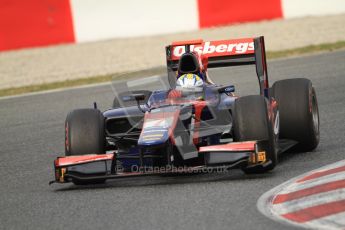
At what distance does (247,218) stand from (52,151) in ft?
15.1

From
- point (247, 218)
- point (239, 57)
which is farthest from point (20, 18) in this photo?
point (247, 218)

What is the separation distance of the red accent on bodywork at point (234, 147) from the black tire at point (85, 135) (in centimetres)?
104

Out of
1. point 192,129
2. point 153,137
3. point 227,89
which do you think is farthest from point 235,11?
point 153,137

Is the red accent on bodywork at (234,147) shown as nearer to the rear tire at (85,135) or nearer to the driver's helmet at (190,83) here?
the rear tire at (85,135)

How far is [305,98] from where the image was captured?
9.27 metres

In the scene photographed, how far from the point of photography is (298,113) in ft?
30.4

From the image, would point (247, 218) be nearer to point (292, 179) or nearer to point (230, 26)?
point (292, 179)

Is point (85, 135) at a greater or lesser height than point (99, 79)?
greater

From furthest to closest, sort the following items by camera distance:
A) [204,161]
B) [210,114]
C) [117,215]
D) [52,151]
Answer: [52,151] < [210,114] < [204,161] < [117,215]

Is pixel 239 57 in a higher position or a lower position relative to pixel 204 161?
higher

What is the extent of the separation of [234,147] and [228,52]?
2.09 m

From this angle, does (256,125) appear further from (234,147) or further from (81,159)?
(81,159)

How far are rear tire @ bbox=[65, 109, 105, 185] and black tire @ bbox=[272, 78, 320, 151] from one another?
1925 mm

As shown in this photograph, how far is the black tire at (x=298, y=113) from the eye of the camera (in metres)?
9.26
